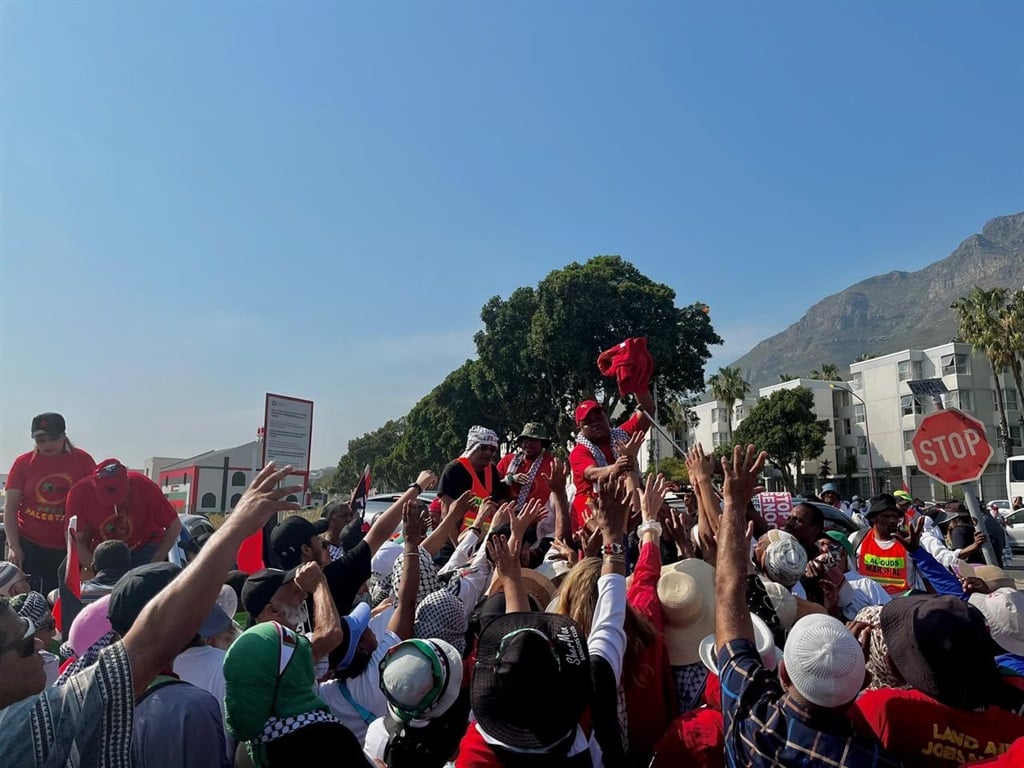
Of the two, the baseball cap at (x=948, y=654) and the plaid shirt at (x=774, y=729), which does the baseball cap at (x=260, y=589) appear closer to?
the plaid shirt at (x=774, y=729)

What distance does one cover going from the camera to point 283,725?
1997mm

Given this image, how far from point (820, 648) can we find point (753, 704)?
0.28 m

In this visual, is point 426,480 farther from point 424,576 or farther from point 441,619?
point 441,619

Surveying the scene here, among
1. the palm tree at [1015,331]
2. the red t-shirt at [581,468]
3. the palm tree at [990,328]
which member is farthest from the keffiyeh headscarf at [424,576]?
the palm tree at [1015,331]

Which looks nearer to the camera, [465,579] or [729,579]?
[729,579]

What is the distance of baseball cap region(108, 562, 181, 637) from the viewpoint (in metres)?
2.59

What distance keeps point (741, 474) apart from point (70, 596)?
15.1 ft

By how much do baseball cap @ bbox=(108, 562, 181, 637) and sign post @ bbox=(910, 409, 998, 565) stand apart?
205 inches

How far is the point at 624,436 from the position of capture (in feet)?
18.9

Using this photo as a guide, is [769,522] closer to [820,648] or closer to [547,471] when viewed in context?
[547,471]

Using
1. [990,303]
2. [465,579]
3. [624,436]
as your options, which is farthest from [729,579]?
[990,303]

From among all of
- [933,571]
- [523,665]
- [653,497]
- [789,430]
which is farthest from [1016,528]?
[789,430]

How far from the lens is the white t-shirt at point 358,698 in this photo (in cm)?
276

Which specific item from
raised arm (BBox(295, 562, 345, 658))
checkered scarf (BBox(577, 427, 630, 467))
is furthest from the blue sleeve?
raised arm (BBox(295, 562, 345, 658))
